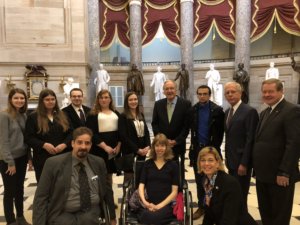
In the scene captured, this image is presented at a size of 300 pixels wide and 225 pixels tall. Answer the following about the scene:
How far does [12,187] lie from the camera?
3523 mm

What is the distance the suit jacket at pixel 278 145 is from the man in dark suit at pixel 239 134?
0.41 feet

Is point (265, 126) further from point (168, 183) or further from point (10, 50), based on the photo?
point (10, 50)

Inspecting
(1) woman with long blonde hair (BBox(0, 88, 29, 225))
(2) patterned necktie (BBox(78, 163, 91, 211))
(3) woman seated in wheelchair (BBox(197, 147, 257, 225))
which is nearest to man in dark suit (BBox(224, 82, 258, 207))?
(3) woman seated in wheelchair (BBox(197, 147, 257, 225))

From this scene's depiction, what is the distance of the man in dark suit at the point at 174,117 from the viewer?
4016mm

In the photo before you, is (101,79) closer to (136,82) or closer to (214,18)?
(136,82)

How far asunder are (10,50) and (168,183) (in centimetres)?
1048

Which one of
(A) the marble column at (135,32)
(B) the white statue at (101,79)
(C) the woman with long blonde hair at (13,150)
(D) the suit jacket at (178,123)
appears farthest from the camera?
(A) the marble column at (135,32)

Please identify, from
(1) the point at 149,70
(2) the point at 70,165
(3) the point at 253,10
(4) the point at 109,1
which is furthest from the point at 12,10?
(3) the point at 253,10

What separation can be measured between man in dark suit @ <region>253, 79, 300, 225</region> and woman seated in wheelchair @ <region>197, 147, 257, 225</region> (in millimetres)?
355

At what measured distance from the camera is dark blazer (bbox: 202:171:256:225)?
8.98 ft

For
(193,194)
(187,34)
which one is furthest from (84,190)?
(187,34)

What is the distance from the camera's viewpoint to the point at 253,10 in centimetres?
1589

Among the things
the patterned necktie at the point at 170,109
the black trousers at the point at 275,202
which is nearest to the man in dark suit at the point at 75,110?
the patterned necktie at the point at 170,109

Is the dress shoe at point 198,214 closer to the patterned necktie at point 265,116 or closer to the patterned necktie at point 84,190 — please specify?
the patterned necktie at point 265,116
